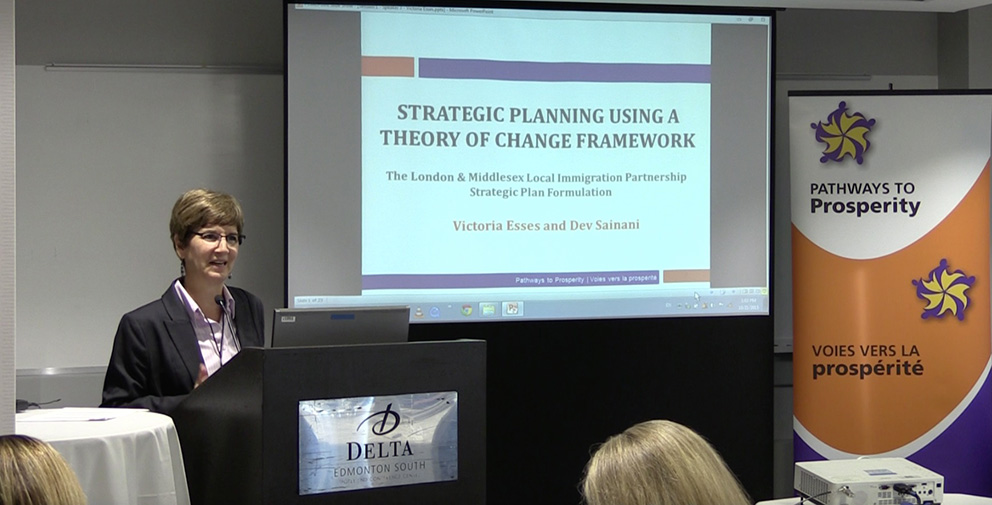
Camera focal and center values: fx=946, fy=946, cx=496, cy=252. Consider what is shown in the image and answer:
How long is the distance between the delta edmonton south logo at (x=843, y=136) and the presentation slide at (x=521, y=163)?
311 millimetres

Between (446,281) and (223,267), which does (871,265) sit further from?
(223,267)

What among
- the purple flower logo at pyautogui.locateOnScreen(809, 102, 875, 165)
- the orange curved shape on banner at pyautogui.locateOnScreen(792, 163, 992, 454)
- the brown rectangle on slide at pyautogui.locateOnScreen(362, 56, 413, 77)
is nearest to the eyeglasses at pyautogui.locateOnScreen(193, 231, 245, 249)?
the brown rectangle on slide at pyautogui.locateOnScreen(362, 56, 413, 77)

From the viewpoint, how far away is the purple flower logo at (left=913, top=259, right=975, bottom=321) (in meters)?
4.39

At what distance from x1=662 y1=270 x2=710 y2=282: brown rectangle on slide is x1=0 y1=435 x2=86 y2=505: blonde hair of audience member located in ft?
10.1

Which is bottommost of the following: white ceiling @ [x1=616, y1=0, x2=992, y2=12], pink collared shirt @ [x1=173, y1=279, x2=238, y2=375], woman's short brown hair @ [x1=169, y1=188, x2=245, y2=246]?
pink collared shirt @ [x1=173, y1=279, x2=238, y2=375]

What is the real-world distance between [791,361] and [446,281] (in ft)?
6.22

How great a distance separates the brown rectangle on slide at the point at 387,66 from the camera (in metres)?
4.04

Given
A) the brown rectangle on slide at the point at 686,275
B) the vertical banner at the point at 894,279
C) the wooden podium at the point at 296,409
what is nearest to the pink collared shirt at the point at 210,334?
the wooden podium at the point at 296,409

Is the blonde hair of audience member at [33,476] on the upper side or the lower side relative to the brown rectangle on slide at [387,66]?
lower

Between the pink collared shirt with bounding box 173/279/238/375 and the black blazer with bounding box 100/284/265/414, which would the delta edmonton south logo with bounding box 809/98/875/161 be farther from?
the black blazer with bounding box 100/284/265/414

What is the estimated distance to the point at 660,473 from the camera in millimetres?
1561

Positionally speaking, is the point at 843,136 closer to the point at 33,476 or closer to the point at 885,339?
the point at 885,339

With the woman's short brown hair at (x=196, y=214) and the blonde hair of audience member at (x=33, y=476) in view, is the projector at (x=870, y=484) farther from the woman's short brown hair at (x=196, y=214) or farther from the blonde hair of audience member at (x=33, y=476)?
the woman's short brown hair at (x=196, y=214)

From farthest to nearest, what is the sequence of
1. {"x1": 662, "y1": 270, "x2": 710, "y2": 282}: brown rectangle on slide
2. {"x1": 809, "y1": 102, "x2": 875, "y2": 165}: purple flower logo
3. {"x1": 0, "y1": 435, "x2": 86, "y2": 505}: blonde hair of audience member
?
{"x1": 809, "y1": 102, "x2": 875, "y2": 165}: purple flower logo → {"x1": 662, "y1": 270, "x2": 710, "y2": 282}: brown rectangle on slide → {"x1": 0, "y1": 435, "x2": 86, "y2": 505}: blonde hair of audience member
